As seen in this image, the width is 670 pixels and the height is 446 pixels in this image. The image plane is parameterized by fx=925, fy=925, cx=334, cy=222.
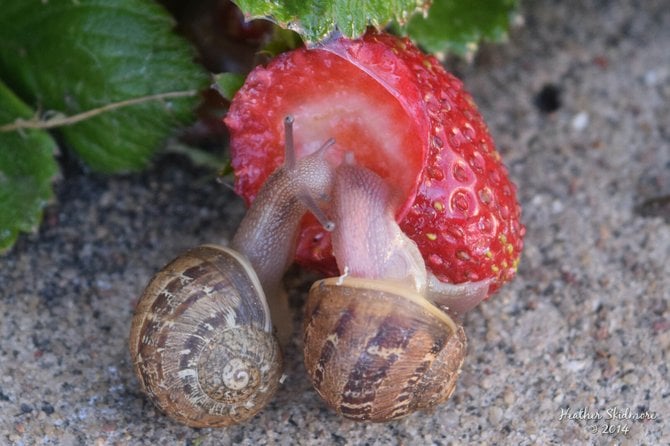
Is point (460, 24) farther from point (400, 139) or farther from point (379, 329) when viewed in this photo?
point (379, 329)

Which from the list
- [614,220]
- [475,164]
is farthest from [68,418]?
[614,220]

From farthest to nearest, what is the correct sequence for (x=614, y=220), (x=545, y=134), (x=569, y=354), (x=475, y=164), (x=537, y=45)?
1. (x=537, y=45)
2. (x=545, y=134)
3. (x=614, y=220)
4. (x=569, y=354)
5. (x=475, y=164)

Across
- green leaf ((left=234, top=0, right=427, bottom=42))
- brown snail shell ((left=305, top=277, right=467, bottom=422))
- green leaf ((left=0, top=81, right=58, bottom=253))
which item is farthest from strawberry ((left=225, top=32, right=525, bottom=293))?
green leaf ((left=0, top=81, right=58, bottom=253))

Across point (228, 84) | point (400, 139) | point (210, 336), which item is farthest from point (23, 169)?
point (400, 139)

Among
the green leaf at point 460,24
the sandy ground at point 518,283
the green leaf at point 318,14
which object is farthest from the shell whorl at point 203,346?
the green leaf at point 460,24

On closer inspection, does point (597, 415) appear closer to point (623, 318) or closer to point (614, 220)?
point (623, 318)

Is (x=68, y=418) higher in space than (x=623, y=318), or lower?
lower

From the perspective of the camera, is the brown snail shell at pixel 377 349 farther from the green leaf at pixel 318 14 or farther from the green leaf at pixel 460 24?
the green leaf at pixel 460 24
